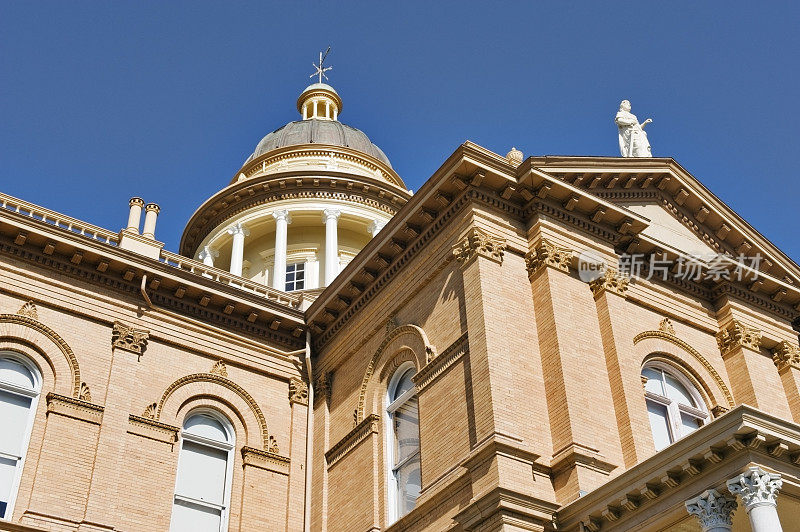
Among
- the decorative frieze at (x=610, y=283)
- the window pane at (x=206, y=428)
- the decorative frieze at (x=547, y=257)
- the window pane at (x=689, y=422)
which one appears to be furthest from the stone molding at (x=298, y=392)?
the window pane at (x=689, y=422)

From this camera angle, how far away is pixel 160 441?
19531 mm

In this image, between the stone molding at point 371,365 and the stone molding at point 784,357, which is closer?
the stone molding at point 371,365

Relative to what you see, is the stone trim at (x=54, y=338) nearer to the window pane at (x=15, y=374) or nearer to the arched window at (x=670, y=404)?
the window pane at (x=15, y=374)

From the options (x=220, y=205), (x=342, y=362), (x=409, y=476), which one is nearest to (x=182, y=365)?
(x=342, y=362)

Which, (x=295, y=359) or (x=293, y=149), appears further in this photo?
(x=293, y=149)

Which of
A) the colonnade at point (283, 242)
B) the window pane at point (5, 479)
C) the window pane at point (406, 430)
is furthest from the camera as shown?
the colonnade at point (283, 242)

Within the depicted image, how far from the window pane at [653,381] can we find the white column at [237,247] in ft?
59.8

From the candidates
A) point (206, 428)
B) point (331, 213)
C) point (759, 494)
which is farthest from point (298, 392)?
point (331, 213)

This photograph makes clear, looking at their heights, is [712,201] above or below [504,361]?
above

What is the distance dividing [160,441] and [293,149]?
2021 centimetres

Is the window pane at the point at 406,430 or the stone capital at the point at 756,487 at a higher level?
the window pane at the point at 406,430

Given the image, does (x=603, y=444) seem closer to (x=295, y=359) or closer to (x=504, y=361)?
(x=504, y=361)

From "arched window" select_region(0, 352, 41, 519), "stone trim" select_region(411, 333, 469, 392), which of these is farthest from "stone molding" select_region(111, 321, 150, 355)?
"stone trim" select_region(411, 333, 469, 392)

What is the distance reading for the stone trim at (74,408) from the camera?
18672 millimetres
